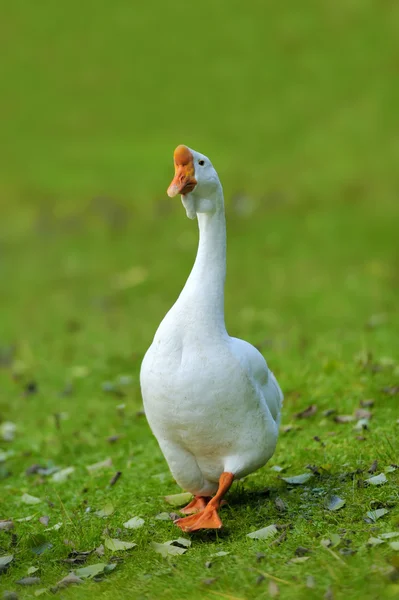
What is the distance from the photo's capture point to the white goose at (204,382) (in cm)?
379

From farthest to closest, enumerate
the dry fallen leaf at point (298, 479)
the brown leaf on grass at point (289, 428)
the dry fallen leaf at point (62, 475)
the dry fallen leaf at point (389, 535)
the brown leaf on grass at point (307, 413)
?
the brown leaf on grass at point (307, 413) < the brown leaf on grass at point (289, 428) < the dry fallen leaf at point (62, 475) < the dry fallen leaf at point (298, 479) < the dry fallen leaf at point (389, 535)

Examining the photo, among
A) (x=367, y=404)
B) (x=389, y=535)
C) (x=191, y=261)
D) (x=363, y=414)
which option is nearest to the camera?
(x=389, y=535)

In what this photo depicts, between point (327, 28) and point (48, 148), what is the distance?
351 inches

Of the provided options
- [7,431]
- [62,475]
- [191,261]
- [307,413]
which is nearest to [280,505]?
[307,413]

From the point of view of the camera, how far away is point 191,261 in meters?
12.1

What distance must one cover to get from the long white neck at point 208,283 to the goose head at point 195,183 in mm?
25

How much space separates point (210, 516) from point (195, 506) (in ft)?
1.37

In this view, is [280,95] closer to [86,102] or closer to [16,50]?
[86,102]

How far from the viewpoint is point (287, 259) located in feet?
39.1

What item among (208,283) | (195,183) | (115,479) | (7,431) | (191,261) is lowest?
(115,479)

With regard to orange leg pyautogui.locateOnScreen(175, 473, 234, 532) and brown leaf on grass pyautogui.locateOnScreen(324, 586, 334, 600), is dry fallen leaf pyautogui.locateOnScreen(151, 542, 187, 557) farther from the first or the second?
brown leaf on grass pyautogui.locateOnScreen(324, 586, 334, 600)

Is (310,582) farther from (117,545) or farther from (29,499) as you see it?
(29,499)

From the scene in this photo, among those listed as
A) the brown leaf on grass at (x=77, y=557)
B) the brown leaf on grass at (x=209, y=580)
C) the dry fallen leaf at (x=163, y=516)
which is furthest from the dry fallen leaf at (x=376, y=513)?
the brown leaf on grass at (x=77, y=557)

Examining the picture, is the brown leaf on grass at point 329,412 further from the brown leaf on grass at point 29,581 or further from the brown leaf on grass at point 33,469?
the brown leaf on grass at point 29,581
